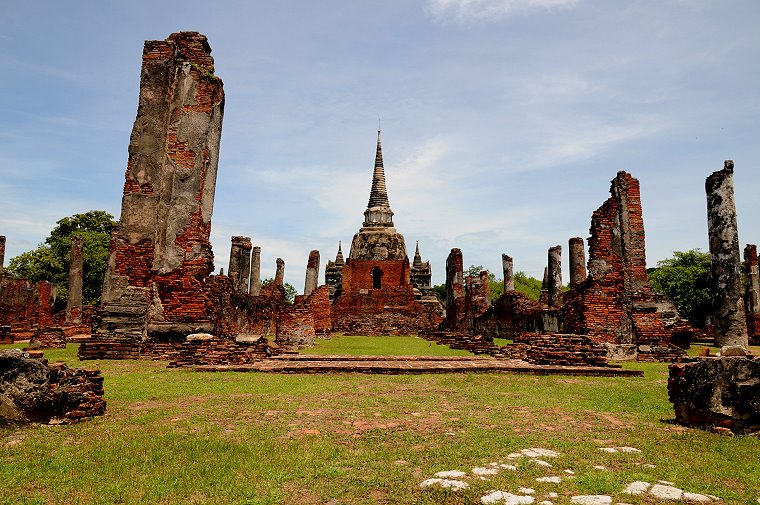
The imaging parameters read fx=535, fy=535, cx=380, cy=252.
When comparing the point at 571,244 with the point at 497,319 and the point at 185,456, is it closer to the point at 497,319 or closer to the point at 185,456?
the point at 497,319

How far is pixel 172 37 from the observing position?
1256 cm

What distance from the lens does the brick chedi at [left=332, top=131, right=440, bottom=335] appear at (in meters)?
34.3

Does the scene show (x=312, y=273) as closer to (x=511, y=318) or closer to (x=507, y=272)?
(x=507, y=272)

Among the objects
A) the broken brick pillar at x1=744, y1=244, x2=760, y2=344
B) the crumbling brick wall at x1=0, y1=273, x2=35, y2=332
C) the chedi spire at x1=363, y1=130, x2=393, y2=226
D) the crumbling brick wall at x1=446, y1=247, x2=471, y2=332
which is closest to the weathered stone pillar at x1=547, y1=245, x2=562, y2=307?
the crumbling brick wall at x1=446, y1=247, x2=471, y2=332

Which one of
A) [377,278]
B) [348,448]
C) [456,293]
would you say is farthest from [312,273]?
[348,448]

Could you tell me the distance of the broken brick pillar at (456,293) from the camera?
89.2ft

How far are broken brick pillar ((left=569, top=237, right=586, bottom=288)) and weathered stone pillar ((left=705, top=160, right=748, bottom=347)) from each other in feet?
21.7

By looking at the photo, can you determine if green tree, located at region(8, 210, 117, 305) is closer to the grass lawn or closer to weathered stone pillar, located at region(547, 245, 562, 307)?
weathered stone pillar, located at region(547, 245, 562, 307)

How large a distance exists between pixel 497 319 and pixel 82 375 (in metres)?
18.8

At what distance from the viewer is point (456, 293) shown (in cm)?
2816

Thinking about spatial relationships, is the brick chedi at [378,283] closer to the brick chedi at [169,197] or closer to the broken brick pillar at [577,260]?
the broken brick pillar at [577,260]

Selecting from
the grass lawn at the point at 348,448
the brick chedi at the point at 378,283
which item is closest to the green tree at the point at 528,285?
the brick chedi at the point at 378,283

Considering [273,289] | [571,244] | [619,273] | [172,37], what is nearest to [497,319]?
[571,244]

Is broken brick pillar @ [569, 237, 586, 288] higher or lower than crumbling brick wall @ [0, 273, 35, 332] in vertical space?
higher
